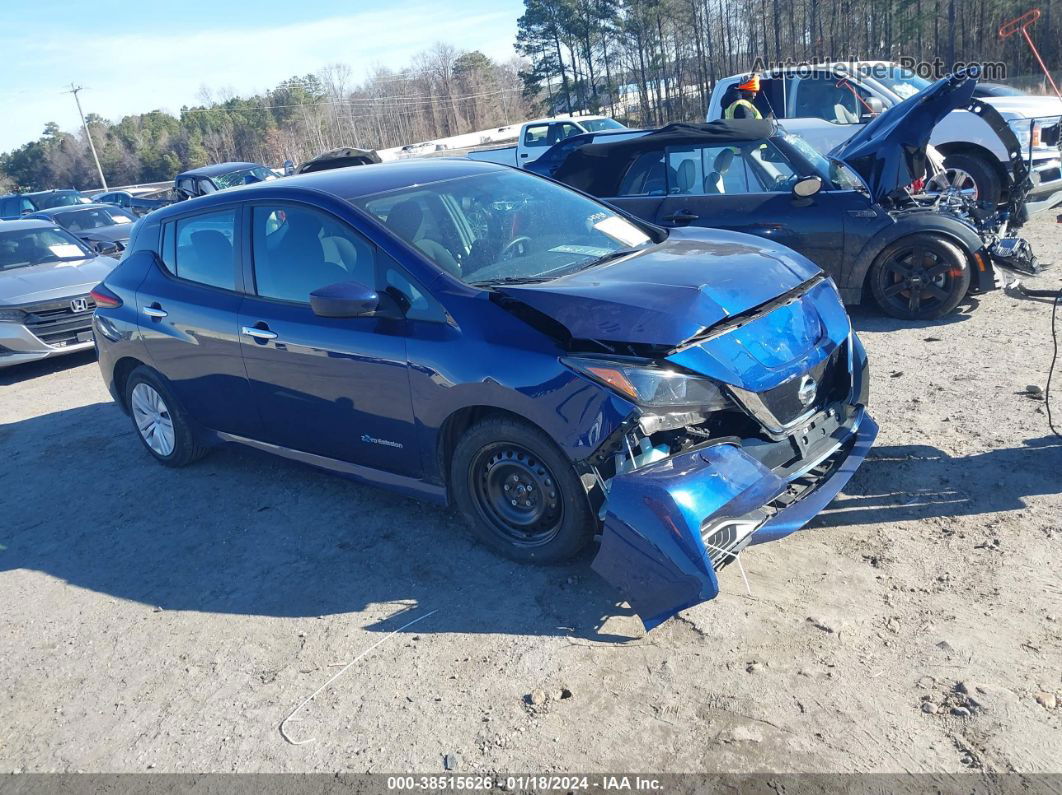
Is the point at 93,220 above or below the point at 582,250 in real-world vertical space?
above

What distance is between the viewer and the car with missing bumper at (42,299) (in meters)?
9.13

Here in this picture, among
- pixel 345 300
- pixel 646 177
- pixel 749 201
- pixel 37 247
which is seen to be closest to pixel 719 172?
pixel 749 201

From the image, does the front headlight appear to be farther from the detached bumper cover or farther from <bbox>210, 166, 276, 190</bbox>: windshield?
<bbox>210, 166, 276, 190</bbox>: windshield

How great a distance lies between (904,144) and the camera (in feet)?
23.5

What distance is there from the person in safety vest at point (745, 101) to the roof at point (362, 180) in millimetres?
7055

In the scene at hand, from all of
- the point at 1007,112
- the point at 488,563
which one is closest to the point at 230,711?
the point at 488,563

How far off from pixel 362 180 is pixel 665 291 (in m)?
2.06

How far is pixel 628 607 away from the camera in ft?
11.6

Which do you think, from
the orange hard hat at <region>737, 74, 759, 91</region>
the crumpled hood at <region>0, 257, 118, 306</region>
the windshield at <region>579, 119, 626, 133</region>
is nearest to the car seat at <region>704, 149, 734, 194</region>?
the orange hard hat at <region>737, 74, 759, 91</region>

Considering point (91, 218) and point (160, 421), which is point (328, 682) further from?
point (91, 218)

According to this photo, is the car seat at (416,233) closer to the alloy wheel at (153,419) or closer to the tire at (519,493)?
the tire at (519,493)

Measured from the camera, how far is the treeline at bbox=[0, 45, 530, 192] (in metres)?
83.1

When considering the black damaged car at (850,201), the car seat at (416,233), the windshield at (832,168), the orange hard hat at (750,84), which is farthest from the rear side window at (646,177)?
the orange hard hat at (750,84)

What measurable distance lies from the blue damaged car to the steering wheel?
20 millimetres
